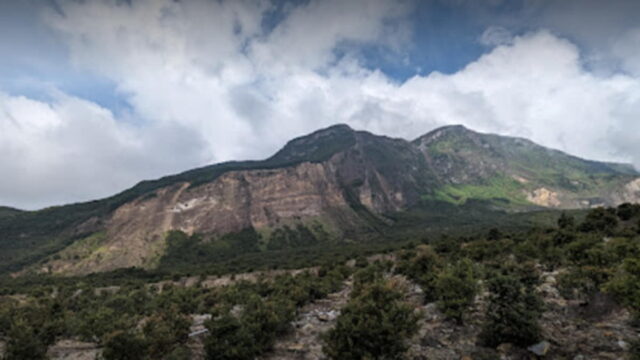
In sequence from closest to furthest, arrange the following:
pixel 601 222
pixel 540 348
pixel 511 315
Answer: pixel 540 348, pixel 511 315, pixel 601 222

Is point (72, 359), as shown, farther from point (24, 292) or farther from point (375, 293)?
point (24, 292)

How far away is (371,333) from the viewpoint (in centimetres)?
1578

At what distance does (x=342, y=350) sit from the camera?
16047mm

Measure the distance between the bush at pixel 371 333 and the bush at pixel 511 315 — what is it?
516cm

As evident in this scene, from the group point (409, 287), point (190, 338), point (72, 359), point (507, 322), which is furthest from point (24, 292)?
point (507, 322)

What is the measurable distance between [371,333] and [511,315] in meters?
8.35

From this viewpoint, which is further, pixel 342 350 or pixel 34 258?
pixel 34 258

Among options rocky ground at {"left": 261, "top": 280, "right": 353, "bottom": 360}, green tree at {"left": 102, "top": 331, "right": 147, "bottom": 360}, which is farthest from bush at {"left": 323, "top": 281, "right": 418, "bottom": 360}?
green tree at {"left": 102, "top": 331, "right": 147, "bottom": 360}

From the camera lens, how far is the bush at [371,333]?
51.9ft

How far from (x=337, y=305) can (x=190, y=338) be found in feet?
53.4

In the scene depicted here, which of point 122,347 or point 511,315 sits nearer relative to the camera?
point 511,315

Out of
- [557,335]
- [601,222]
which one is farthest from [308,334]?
[601,222]

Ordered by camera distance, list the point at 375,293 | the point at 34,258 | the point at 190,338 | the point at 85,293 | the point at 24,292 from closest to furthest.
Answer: the point at 375,293 < the point at 190,338 < the point at 85,293 < the point at 24,292 < the point at 34,258

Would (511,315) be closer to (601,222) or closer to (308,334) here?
(308,334)
